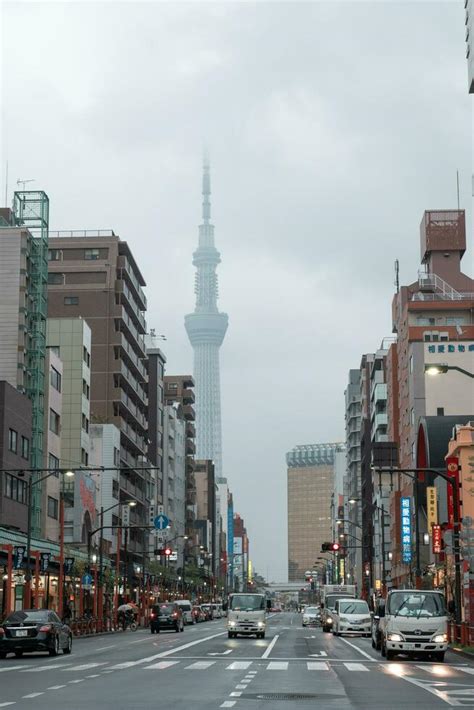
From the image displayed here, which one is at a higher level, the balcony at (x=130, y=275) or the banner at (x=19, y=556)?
the balcony at (x=130, y=275)

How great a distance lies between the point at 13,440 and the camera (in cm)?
8281

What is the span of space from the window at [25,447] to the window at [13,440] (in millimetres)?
1984

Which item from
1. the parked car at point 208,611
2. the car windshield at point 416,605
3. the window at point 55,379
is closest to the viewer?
the car windshield at point 416,605

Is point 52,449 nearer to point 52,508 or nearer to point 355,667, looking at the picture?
point 52,508

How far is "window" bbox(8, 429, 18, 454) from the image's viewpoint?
81.6m

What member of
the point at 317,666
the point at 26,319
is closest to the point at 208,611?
the point at 26,319

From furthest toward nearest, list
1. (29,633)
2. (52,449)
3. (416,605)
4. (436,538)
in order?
(52,449) < (436,538) < (29,633) < (416,605)

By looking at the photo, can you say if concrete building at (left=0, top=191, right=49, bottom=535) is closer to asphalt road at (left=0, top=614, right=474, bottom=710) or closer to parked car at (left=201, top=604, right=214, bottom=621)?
parked car at (left=201, top=604, right=214, bottom=621)

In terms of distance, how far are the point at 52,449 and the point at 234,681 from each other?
73507 mm

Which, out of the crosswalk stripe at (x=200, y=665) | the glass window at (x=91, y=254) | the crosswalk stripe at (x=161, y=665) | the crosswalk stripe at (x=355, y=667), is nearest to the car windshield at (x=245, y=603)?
the crosswalk stripe at (x=161, y=665)

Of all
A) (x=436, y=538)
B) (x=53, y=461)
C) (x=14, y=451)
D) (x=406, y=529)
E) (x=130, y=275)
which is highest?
(x=130, y=275)

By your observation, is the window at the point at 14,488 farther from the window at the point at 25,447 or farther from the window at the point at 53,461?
the window at the point at 53,461

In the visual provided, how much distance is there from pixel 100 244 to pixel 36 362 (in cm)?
4129

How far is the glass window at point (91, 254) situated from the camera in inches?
5261
